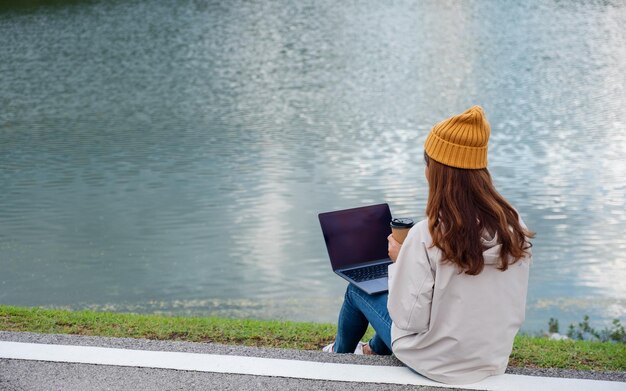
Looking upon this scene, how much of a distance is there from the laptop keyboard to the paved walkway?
0.35 metres

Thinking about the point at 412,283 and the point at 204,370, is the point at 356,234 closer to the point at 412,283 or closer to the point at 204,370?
the point at 412,283

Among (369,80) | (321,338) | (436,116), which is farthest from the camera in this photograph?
(369,80)

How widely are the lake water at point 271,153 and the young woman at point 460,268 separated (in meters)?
3.15

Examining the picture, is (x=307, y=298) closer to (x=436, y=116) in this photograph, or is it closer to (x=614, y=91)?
(x=436, y=116)

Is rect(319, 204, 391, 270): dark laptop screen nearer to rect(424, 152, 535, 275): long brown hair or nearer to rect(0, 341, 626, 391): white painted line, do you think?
rect(0, 341, 626, 391): white painted line

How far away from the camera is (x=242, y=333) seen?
4609 mm

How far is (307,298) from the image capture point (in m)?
6.81

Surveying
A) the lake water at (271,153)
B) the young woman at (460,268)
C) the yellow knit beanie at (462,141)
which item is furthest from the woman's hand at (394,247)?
the lake water at (271,153)

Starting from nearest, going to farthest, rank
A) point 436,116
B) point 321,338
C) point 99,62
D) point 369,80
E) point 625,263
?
point 321,338 < point 625,263 < point 436,116 < point 369,80 < point 99,62

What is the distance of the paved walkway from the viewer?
3449 mm

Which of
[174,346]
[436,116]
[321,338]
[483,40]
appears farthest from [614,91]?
[174,346]

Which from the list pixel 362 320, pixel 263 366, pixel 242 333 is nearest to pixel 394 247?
pixel 362 320

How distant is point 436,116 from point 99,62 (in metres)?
8.82

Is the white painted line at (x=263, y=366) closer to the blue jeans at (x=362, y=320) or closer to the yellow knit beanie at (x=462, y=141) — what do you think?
the blue jeans at (x=362, y=320)
